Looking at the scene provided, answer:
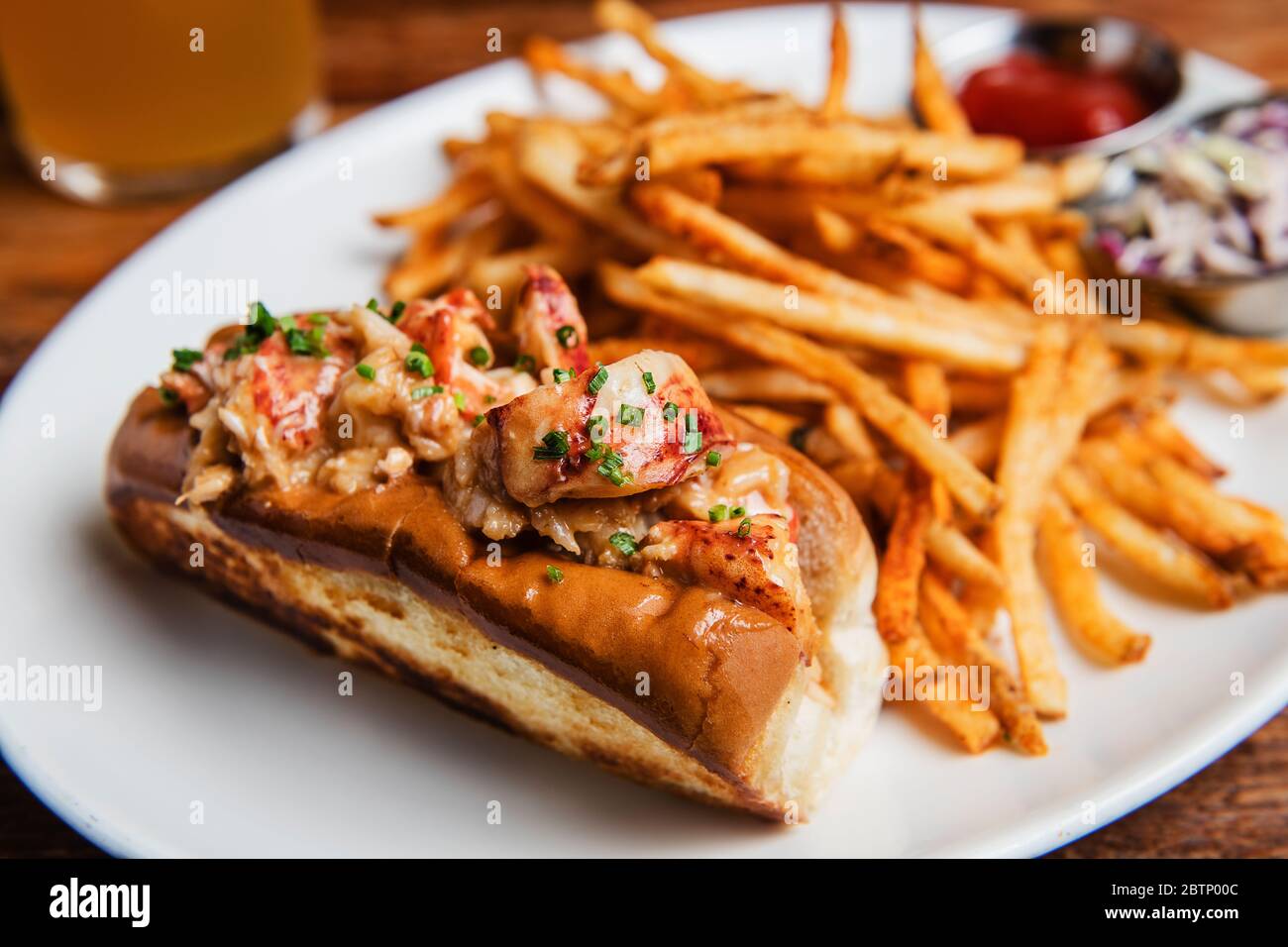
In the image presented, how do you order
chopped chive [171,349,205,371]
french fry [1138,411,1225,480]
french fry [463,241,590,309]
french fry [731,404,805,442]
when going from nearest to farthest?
chopped chive [171,349,205,371], french fry [731,404,805,442], french fry [1138,411,1225,480], french fry [463,241,590,309]

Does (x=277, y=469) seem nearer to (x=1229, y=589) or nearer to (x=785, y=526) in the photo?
(x=785, y=526)

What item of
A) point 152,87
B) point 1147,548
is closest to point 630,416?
point 1147,548

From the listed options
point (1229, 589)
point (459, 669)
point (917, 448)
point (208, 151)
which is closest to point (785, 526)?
point (917, 448)

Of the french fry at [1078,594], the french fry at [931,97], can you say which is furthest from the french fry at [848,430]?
the french fry at [931,97]

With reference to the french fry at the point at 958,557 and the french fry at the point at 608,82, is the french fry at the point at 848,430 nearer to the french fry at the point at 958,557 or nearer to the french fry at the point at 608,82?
the french fry at the point at 958,557

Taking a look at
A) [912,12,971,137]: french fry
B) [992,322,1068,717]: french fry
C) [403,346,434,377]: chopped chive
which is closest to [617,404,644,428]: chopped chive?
[403,346,434,377]: chopped chive

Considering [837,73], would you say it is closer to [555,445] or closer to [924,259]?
[924,259]

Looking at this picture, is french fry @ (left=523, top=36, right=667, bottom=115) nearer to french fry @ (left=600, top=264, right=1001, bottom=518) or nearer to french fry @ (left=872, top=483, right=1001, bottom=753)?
french fry @ (left=600, top=264, right=1001, bottom=518)
